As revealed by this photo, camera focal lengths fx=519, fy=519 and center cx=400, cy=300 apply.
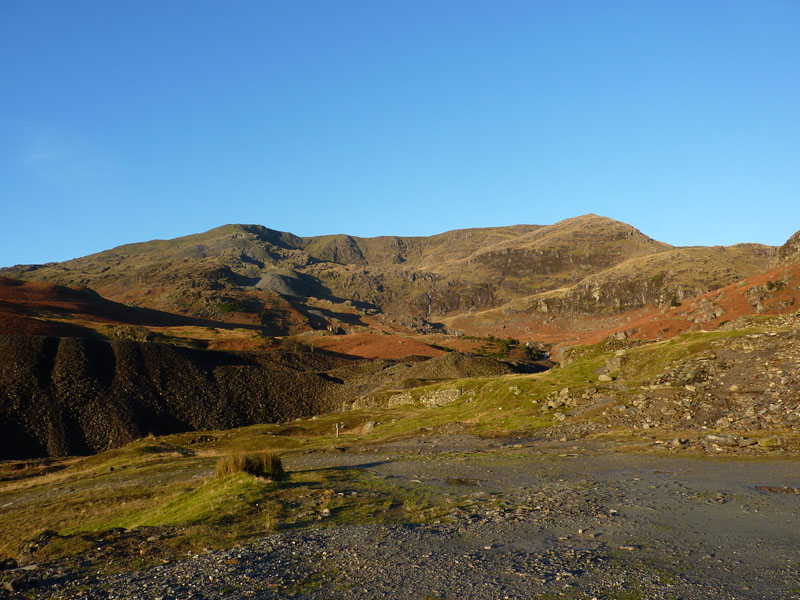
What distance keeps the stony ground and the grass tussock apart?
5.64 m

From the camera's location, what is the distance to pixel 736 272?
6570 inches

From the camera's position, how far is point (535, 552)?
11555 mm

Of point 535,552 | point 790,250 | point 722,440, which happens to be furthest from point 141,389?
point 790,250

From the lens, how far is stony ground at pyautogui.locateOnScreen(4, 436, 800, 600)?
9.49m

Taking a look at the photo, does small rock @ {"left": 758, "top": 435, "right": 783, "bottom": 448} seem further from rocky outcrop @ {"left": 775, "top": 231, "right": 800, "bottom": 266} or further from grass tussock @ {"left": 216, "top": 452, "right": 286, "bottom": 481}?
rocky outcrop @ {"left": 775, "top": 231, "right": 800, "bottom": 266}

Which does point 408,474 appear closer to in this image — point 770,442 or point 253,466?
point 253,466

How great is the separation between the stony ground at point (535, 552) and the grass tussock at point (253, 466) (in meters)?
5.64

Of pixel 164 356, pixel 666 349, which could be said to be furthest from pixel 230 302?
pixel 666 349

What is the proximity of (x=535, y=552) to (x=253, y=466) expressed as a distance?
1258 cm

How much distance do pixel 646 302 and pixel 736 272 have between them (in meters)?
27.9

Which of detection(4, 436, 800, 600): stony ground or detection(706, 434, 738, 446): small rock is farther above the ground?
detection(4, 436, 800, 600): stony ground

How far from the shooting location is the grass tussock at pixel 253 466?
792 inches

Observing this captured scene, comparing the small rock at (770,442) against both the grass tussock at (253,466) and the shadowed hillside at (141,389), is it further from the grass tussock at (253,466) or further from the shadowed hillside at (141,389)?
the shadowed hillside at (141,389)

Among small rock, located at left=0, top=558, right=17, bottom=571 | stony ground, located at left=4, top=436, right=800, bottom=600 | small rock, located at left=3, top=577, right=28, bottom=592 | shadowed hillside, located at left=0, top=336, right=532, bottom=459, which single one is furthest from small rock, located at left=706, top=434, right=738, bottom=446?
shadowed hillside, located at left=0, top=336, right=532, bottom=459
